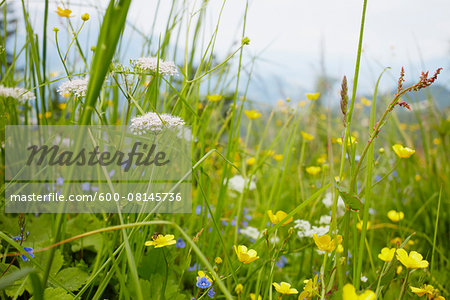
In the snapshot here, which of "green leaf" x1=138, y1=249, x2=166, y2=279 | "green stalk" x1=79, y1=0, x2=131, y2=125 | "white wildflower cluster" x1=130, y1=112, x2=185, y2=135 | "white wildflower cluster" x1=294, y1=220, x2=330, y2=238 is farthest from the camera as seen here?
"white wildflower cluster" x1=294, y1=220, x2=330, y2=238

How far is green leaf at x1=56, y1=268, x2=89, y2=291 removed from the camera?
698 mm

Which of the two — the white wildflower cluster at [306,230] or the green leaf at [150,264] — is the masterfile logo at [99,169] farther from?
the white wildflower cluster at [306,230]

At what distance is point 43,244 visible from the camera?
81 cm

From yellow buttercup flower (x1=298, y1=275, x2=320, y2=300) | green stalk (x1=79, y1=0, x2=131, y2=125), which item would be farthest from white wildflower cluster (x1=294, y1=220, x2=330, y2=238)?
green stalk (x1=79, y1=0, x2=131, y2=125)

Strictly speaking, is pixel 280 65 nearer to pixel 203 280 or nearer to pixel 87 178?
pixel 87 178

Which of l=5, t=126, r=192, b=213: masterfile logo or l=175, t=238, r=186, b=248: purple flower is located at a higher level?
l=5, t=126, r=192, b=213: masterfile logo

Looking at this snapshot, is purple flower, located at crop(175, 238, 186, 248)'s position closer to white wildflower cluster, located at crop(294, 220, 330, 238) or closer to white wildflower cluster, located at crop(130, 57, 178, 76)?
white wildflower cluster, located at crop(294, 220, 330, 238)

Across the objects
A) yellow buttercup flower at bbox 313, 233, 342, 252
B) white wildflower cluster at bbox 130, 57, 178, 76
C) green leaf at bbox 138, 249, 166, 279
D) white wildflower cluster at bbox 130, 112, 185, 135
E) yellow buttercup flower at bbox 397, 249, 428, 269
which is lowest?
green leaf at bbox 138, 249, 166, 279

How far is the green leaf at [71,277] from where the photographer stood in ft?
2.29

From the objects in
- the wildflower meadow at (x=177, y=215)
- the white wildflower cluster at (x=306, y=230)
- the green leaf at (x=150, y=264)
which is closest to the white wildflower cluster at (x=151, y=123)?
the wildflower meadow at (x=177, y=215)

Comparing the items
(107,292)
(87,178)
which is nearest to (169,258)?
(107,292)

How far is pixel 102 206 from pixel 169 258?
18cm

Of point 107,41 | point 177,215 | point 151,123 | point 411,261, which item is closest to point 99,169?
point 151,123

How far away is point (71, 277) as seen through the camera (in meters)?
0.71
